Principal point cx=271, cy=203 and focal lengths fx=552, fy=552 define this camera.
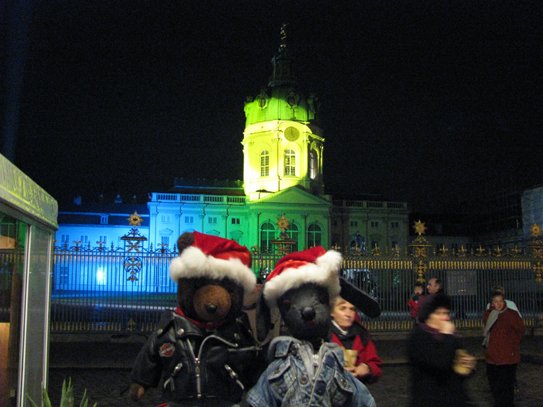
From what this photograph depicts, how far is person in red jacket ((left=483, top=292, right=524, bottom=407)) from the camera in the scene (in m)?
6.84

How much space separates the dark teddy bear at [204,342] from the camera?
12.5 feet

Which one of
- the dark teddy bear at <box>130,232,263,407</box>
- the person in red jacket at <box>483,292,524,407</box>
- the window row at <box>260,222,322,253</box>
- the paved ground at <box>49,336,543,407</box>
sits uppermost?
the window row at <box>260,222,322,253</box>

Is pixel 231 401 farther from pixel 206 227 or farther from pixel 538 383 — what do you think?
pixel 206 227

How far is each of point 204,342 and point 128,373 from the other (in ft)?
24.5

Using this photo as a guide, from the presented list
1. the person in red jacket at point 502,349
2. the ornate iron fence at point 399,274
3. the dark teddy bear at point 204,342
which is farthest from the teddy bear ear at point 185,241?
the ornate iron fence at point 399,274

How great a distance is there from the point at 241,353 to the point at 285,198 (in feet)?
149

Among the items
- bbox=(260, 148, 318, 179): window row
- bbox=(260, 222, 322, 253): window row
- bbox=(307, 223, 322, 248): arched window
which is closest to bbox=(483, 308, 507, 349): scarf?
bbox=(260, 222, 322, 253): window row

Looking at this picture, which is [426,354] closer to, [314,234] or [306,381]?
[306,381]

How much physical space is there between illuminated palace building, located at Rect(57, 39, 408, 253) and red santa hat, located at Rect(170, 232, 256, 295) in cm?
4188

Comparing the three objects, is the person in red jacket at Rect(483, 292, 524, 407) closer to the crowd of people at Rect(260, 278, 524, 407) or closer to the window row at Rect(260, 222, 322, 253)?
the crowd of people at Rect(260, 278, 524, 407)

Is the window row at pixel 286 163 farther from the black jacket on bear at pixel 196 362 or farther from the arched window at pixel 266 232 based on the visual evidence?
the black jacket on bear at pixel 196 362

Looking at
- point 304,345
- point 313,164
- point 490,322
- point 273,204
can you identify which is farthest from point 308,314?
point 313,164

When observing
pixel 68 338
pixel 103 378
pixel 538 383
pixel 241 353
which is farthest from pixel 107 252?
pixel 241 353

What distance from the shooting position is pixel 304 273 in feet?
12.7
